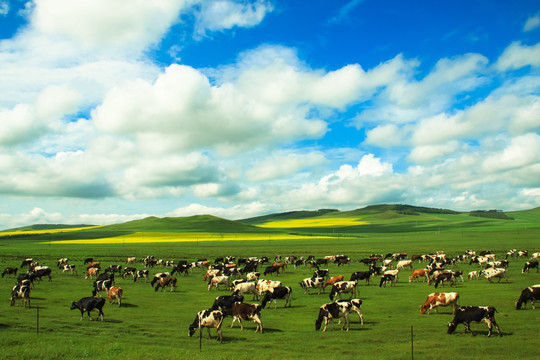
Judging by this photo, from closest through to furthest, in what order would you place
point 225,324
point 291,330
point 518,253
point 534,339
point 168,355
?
point 168,355 < point 534,339 < point 291,330 < point 225,324 < point 518,253

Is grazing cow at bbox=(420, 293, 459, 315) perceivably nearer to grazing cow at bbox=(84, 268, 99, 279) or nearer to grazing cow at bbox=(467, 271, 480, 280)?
grazing cow at bbox=(467, 271, 480, 280)

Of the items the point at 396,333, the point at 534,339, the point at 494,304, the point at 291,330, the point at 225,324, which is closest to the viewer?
the point at 534,339

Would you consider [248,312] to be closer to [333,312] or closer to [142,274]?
[333,312]

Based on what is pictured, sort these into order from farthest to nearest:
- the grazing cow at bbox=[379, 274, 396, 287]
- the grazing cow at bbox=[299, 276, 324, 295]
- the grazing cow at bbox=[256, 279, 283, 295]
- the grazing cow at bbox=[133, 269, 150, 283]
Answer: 1. the grazing cow at bbox=[133, 269, 150, 283]
2. the grazing cow at bbox=[379, 274, 396, 287]
3. the grazing cow at bbox=[299, 276, 324, 295]
4. the grazing cow at bbox=[256, 279, 283, 295]

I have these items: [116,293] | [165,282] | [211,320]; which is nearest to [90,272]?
[165,282]

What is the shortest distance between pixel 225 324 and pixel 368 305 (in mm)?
9965

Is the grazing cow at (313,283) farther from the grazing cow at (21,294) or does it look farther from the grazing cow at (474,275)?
the grazing cow at (21,294)

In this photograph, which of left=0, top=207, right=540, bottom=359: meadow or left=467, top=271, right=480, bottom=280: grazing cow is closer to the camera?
left=0, top=207, right=540, bottom=359: meadow

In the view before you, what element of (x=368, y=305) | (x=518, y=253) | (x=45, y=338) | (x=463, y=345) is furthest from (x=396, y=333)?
(x=518, y=253)

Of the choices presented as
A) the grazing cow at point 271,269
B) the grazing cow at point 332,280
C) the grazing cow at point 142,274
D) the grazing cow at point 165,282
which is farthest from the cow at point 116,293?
the grazing cow at point 271,269

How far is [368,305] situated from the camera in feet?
85.4

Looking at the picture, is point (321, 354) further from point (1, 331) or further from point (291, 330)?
point (1, 331)

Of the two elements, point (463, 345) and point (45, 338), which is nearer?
point (463, 345)

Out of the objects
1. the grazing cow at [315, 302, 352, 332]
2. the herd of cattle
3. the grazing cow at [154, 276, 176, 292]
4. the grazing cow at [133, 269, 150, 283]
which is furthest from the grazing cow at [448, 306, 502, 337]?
the grazing cow at [133, 269, 150, 283]
